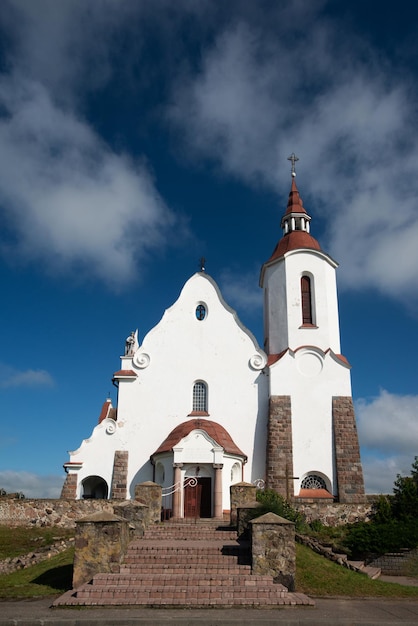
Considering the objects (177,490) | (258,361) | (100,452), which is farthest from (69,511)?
(258,361)

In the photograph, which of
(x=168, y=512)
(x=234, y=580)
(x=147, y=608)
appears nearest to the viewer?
(x=147, y=608)

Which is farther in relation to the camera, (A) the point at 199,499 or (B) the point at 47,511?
(A) the point at 199,499

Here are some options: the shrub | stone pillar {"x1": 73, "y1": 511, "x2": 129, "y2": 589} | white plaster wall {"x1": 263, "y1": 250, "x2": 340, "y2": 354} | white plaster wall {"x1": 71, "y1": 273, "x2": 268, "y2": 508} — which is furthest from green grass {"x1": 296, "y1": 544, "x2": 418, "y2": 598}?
white plaster wall {"x1": 263, "y1": 250, "x2": 340, "y2": 354}

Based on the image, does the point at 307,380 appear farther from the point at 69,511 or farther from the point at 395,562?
the point at 69,511

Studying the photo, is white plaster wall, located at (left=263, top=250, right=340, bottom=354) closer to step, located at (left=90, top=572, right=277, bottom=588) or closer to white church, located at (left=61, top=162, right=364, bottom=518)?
white church, located at (left=61, top=162, right=364, bottom=518)

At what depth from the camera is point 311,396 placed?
93.2ft

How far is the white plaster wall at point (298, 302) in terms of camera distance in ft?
99.1

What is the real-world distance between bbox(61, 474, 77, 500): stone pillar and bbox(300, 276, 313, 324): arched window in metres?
15.2

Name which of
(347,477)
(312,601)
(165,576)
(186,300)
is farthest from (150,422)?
(312,601)

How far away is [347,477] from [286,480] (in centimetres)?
304

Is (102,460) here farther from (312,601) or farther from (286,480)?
(312,601)

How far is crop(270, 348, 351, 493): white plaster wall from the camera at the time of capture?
27.1 meters

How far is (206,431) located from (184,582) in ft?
45.7

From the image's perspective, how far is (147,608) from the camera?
34.4ft
